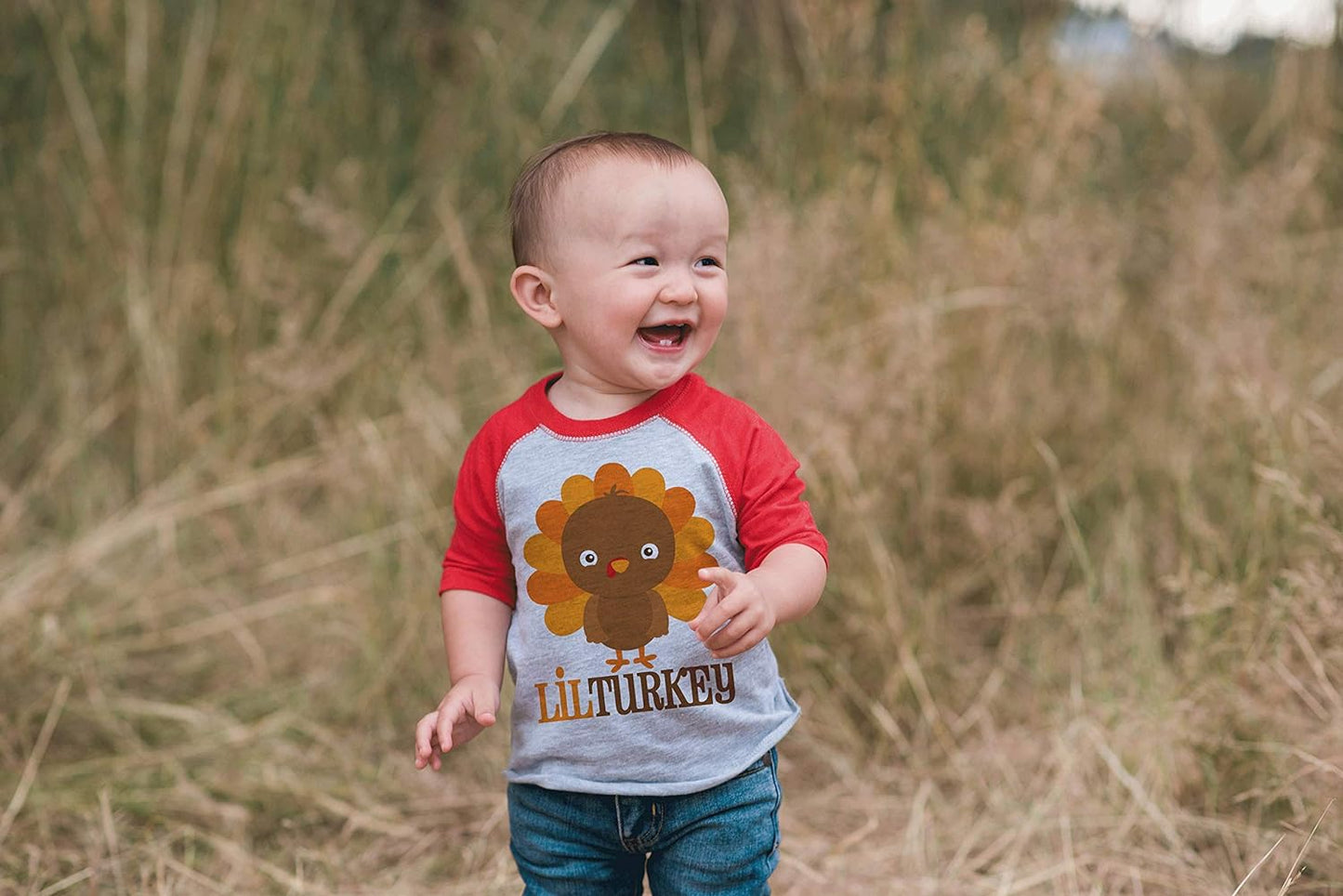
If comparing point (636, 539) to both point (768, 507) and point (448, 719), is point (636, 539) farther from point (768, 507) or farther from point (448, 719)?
point (448, 719)

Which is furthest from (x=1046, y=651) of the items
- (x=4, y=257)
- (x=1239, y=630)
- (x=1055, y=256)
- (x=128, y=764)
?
(x=4, y=257)

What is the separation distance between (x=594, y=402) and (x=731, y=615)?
0.32 metres

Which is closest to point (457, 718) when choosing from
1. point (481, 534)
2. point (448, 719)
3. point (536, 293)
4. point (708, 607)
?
point (448, 719)

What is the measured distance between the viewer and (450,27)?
3.92 meters

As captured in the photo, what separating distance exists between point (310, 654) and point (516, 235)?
1433 mm

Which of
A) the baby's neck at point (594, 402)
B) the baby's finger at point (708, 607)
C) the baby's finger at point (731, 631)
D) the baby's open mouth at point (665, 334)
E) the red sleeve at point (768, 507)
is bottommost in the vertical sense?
the baby's finger at point (731, 631)

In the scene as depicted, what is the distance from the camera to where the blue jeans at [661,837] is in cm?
145

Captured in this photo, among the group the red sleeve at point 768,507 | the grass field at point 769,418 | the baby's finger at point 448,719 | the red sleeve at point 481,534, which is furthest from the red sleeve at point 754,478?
the grass field at point 769,418

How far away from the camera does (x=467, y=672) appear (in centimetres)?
150

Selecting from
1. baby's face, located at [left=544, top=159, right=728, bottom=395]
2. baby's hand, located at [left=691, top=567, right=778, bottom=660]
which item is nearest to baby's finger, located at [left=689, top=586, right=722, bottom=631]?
baby's hand, located at [left=691, top=567, right=778, bottom=660]

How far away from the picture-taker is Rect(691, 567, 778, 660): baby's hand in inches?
50.0

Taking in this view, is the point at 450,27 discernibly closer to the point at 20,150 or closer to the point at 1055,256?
the point at 20,150

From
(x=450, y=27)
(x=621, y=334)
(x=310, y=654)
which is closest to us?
(x=621, y=334)

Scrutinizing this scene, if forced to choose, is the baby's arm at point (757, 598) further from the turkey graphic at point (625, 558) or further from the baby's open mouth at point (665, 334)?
the baby's open mouth at point (665, 334)
